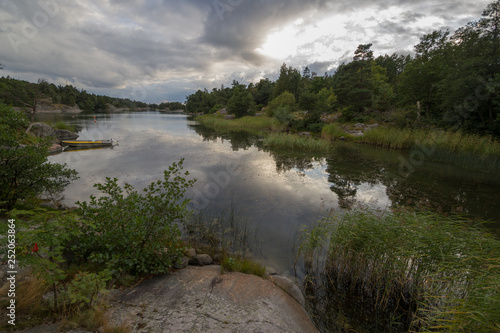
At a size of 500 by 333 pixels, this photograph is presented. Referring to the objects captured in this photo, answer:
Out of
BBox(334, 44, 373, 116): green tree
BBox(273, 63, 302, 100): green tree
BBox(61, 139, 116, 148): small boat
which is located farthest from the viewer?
BBox(273, 63, 302, 100): green tree

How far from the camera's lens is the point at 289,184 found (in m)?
11.6

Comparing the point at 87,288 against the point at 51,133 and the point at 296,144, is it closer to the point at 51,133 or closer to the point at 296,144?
the point at 296,144

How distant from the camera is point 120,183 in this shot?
10258 millimetres

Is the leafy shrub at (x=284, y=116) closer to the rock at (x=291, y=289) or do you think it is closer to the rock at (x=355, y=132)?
the rock at (x=355, y=132)

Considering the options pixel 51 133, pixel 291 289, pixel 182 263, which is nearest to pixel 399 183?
pixel 291 289

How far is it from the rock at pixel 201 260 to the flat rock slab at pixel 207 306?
23.7 inches

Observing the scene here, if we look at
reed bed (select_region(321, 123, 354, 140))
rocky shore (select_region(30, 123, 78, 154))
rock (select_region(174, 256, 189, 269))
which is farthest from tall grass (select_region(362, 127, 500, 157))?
rocky shore (select_region(30, 123, 78, 154))

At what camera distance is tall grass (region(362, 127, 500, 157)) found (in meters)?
15.2

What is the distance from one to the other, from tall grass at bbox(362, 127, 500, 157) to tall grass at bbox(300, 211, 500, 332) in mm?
16258

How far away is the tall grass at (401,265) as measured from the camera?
11.3 feet

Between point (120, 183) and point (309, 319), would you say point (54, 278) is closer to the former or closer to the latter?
point (309, 319)

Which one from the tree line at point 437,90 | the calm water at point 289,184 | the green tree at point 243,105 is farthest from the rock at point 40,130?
the green tree at point 243,105

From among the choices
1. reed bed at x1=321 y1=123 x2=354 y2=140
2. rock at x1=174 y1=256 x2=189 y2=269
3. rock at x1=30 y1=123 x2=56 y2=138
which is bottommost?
rock at x1=174 y1=256 x2=189 y2=269

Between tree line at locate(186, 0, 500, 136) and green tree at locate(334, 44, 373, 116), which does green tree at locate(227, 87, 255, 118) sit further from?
green tree at locate(334, 44, 373, 116)
